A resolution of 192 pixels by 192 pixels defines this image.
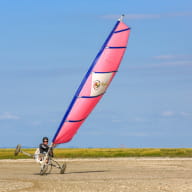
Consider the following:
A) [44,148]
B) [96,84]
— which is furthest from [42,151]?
[96,84]

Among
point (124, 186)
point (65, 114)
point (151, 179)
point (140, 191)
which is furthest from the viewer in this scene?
point (65, 114)

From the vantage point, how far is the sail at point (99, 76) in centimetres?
2867

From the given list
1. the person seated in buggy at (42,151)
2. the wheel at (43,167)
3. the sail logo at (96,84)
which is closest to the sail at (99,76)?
the sail logo at (96,84)

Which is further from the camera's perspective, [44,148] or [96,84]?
[96,84]

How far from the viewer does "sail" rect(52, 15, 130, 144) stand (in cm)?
2867

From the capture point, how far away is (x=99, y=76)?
29.2m

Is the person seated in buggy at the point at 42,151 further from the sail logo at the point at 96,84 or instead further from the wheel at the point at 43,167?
the sail logo at the point at 96,84

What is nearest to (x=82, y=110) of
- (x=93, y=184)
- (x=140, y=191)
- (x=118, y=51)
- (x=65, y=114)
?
(x=65, y=114)

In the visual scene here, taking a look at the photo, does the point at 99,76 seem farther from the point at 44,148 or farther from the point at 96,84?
the point at 44,148

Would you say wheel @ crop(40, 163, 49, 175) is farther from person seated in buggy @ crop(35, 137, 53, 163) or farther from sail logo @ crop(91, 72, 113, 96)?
sail logo @ crop(91, 72, 113, 96)

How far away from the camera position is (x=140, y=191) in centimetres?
2116

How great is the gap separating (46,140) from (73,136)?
1.11m

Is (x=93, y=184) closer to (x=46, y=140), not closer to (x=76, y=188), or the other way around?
(x=76, y=188)

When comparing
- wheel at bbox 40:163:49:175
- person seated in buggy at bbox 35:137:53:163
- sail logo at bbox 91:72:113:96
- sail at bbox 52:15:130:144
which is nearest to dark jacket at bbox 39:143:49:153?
person seated in buggy at bbox 35:137:53:163
